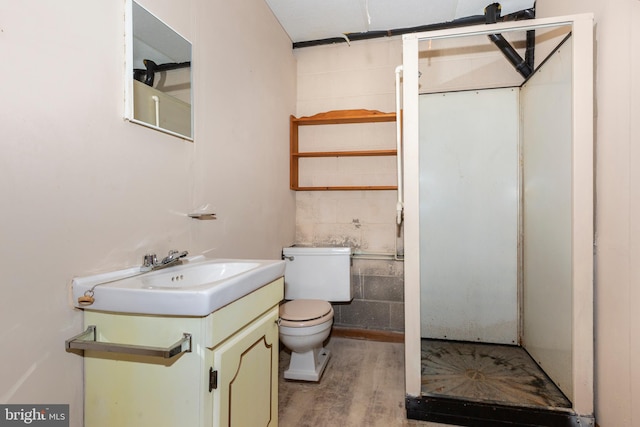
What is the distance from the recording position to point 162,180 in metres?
1.30

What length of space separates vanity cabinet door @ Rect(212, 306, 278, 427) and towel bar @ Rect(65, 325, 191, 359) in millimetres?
101

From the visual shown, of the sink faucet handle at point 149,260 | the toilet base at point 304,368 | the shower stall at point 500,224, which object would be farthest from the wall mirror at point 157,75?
the toilet base at point 304,368

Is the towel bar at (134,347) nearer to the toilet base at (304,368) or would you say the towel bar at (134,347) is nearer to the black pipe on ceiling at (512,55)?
the toilet base at (304,368)

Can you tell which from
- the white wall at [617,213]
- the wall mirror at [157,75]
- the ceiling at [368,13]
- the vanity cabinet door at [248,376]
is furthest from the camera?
the ceiling at [368,13]

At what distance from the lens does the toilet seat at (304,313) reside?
76.6 inches

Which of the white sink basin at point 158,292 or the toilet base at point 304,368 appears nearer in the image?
the white sink basin at point 158,292

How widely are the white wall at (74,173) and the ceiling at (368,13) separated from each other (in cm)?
89

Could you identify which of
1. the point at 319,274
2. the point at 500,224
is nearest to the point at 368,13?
the point at 500,224

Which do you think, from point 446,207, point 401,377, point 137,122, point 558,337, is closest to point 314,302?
point 401,377

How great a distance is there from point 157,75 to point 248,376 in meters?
1.19

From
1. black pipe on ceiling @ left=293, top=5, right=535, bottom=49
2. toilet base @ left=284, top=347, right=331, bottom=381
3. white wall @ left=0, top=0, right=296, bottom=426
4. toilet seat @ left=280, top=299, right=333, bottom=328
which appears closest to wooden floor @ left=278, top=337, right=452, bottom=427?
toilet base @ left=284, top=347, right=331, bottom=381

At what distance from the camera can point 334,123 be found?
2.82 meters

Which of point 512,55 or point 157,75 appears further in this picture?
point 512,55

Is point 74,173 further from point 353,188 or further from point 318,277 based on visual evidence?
point 353,188
